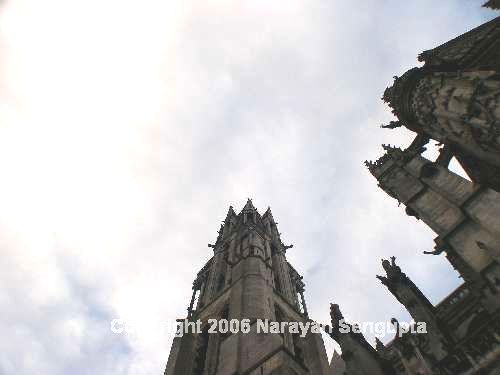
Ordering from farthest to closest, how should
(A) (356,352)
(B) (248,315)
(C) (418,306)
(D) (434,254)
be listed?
(B) (248,315) → (D) (434,254) → (C) (418,306) → (A) (356,352)

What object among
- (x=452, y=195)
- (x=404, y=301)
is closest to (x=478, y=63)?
(x=452, y=195)

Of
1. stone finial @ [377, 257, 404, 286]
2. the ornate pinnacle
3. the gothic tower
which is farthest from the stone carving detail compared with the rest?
the ornate pinnacle

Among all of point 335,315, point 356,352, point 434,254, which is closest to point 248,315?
point 335,315

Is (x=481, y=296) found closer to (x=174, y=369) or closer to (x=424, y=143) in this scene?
(x=424, y=143)

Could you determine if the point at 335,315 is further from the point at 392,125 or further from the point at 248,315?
the point at 392,125

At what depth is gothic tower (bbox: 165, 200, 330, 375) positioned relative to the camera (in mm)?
15020

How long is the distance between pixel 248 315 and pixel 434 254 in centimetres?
860

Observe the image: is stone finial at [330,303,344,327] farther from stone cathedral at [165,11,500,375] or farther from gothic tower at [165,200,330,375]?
gothic tower at [165,200,330,375]

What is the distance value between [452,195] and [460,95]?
3.37 meters

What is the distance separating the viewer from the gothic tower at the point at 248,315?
15.0 metres

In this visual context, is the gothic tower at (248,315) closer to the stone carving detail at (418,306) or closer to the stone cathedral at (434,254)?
the stone cathedral at (434,254)

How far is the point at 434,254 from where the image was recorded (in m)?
13.9

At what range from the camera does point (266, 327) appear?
54.1 ft

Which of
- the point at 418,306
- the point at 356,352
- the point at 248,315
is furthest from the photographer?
the point at 248,315
